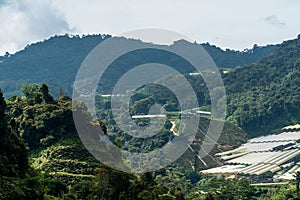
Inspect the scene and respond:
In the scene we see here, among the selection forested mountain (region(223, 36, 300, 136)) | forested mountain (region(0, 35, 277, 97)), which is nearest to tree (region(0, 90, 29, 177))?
forested mountain (region(223, 36, 300, 136))

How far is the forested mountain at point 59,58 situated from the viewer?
494 ft

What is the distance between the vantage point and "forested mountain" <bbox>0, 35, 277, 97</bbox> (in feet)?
494

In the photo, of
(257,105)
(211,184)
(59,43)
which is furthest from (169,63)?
(211,184)

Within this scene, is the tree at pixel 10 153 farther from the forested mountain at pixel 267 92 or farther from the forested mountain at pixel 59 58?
the forested mountain at pixel 59 58

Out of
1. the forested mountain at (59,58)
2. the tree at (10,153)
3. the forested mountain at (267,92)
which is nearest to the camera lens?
the tree at (10,153)

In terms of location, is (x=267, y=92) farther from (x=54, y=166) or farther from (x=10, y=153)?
(x=10, y=153)

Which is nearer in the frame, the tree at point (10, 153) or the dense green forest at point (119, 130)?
the tree at point (10, 153)

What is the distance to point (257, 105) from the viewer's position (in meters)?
76.5

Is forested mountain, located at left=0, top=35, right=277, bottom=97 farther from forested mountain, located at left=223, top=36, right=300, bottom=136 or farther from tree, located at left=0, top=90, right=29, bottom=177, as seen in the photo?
tree, located at left=0, top=90, right=29, bottom=177

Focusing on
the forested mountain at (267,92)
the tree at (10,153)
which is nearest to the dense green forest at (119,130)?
the tree at (10,153)

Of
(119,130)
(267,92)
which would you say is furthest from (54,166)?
(267,92)

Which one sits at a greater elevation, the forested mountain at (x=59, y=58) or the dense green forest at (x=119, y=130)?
the forested mountain at (x=59, y=58)

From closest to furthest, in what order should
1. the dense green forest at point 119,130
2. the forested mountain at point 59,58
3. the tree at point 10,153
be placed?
the tree at point 10,153
the dense green forest at point 119,130
the forested mountain at point 59,58

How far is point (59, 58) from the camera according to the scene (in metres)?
168
